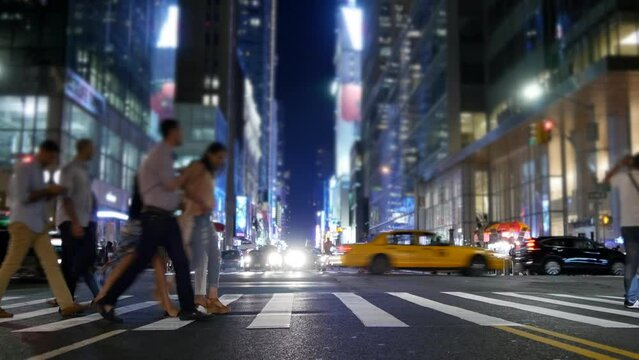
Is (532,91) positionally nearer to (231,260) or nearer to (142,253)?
(231,260)

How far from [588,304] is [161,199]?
6174 mm

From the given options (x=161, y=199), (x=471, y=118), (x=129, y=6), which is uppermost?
(x=129, y=6)

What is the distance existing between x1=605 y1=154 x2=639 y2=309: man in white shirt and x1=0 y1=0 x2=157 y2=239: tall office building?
3307 cm

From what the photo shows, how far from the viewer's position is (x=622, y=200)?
8.27 meters

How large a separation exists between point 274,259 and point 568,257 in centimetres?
1456

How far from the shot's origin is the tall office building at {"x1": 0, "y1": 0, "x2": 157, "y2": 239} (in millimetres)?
36719

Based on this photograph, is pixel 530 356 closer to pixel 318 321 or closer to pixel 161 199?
pixel 318 321

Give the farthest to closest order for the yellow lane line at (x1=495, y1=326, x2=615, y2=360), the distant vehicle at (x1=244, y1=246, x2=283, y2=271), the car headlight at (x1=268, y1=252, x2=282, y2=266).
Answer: the car headlight at (x1=268, y1=252, x2=282, y2=266) → the distant vehicle at (x1=244, y1=246, x2=283, y2=271) → the yellow lane line at (x1=495, y1=326, x2=615, y2=360)

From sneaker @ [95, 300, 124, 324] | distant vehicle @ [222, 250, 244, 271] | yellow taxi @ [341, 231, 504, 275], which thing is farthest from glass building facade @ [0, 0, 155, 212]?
sneaker @ [95, 300, 124, 324]

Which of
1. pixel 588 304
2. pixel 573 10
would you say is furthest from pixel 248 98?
pixel 588 304

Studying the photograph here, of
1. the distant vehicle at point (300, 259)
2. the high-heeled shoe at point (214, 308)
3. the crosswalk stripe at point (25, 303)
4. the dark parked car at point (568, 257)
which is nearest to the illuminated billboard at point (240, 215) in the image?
the distant vehicle at point (300, 259)

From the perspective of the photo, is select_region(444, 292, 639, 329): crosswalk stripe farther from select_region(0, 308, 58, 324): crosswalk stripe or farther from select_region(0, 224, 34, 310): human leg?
select_region(0, 224, 34, 310): human leg

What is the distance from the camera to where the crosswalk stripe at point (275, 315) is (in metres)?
6.22

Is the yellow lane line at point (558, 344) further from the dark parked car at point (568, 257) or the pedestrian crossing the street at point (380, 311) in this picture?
the dark parked car at point (568, 257)
